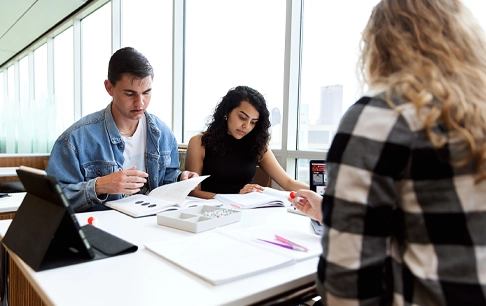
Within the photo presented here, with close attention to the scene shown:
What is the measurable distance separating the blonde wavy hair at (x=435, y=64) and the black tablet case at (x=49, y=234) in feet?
2.21

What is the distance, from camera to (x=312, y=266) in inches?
32.5

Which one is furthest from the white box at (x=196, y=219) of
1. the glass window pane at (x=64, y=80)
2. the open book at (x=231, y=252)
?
the glass window pane at (x=64, y=80)

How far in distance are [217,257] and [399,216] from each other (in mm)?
407

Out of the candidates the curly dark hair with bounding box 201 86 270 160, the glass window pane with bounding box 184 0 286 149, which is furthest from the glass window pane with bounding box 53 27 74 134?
the curly dark hair with bounding box 201 86 270 160

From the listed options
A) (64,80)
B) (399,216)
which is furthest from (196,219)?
(64,80)

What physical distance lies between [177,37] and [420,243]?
11.7 ft

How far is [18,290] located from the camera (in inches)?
56.1

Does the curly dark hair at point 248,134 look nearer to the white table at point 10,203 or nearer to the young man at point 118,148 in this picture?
the young man at point 118,148

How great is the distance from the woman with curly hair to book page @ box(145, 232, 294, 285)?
117cm

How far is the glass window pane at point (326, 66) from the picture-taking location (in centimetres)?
236

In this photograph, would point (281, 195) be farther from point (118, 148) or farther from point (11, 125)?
point (11, 125)

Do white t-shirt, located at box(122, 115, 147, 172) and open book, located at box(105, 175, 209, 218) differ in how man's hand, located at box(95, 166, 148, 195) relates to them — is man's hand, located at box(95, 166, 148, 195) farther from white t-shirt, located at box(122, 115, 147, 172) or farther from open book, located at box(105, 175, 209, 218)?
white t-shirt, located at box(122, 115, 147, 172)

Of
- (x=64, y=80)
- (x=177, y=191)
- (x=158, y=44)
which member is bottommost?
(x=177, y=191)

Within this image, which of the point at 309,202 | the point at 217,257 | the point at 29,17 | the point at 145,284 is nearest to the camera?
the point at 145,284
